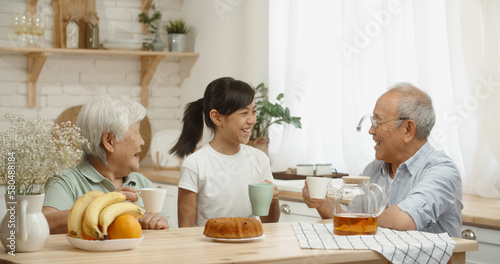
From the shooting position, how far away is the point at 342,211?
6.65ft

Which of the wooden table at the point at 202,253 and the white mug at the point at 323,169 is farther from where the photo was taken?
the white mug at the point at 323,169

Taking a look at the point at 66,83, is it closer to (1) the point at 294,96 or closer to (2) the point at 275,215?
(1) the point at 294,96

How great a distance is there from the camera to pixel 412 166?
239 cm

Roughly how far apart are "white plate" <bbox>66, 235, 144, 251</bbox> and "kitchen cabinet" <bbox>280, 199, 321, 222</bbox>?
175cm

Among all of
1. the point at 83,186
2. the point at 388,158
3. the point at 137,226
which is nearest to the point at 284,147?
the point at 388,158

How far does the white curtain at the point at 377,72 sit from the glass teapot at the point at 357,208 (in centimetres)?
128

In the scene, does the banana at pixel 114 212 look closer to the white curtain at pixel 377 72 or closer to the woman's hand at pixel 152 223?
the woman's hand at pixel 152 223

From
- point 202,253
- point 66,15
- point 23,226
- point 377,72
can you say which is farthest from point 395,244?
point 66,15

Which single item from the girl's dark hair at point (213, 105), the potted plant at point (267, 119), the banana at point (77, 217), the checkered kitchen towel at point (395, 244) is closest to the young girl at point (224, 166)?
the girl's dark hair at point (213, 105)

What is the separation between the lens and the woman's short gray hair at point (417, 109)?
2432 mm

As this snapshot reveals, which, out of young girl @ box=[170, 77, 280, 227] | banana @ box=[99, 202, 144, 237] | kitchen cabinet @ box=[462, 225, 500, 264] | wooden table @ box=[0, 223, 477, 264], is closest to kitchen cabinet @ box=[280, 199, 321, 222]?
young girl @ box=[170, 77, 280, 227]

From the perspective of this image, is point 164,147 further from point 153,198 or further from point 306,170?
point 153,198

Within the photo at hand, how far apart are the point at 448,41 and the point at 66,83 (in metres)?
2.82

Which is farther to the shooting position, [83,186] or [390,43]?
[390,43]
